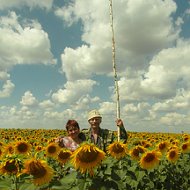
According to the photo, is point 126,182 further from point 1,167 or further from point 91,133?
point 1,167

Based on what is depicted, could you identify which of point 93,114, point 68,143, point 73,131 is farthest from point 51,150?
point 93,114

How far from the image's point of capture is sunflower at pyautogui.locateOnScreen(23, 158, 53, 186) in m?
6.32

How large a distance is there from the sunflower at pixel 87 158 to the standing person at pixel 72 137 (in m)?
3.62

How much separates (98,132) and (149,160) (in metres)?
1.42

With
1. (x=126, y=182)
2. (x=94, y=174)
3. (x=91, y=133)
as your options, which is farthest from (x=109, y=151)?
(x=94, y=174)

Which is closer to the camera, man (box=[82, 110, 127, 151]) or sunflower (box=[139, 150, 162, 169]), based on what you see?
man (box=[82, 110, 127, 151])

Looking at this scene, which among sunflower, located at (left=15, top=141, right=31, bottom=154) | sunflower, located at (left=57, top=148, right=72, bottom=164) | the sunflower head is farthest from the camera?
sunflower, located at (left=15, top=141, right=31, bottom=154)

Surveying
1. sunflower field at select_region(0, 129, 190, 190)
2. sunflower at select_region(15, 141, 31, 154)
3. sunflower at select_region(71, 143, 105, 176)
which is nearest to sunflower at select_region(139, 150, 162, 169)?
sunflower field at select_region(0, 129, 190, 190)

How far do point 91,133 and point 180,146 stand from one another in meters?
4.54

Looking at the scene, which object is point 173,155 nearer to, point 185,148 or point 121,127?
point 185,148

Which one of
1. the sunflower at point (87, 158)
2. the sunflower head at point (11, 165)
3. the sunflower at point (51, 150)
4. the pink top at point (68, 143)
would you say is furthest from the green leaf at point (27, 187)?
the sunflower at point (51, 150)

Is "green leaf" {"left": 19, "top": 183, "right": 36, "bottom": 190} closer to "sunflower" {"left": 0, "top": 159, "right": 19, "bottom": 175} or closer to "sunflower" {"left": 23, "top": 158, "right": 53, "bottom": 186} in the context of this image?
"sunflower" {"left": 23, "top": 158, "right": 53, "bottom": 186}

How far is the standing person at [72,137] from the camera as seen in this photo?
1021 centimetres

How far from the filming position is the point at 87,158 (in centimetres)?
652
